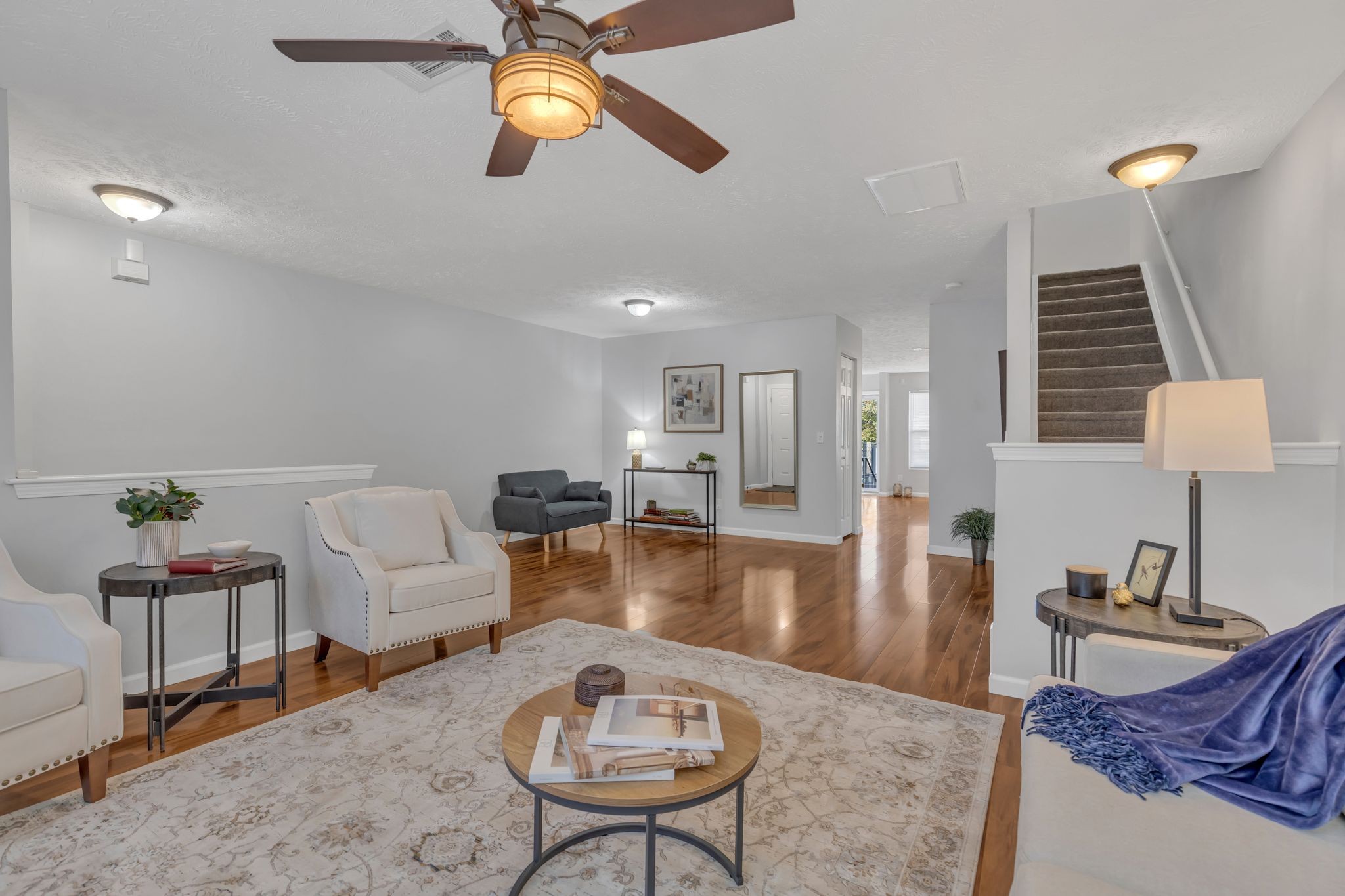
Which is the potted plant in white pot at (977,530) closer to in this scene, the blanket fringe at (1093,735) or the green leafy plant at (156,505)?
the blanket fringe at (1093,735)

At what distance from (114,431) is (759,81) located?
4.55 metres

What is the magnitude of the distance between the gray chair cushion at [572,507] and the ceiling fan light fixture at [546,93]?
499cm

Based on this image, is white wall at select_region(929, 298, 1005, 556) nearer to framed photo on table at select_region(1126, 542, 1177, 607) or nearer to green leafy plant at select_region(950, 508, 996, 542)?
green leafy plant at select_region(950, 508, 996, 542)

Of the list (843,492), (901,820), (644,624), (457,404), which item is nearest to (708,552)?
(843,492)

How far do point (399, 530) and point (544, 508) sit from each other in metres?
2.99

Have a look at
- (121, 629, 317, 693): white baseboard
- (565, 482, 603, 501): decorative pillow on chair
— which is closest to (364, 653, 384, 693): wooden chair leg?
(121, 629, 317, 693): white baseboard

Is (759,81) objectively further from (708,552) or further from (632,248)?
(708,552)

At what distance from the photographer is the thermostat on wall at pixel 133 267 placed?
3.92 m

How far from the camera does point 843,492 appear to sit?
7113 millimetres

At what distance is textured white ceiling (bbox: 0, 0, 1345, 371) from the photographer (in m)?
2.00

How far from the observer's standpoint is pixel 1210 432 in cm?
200

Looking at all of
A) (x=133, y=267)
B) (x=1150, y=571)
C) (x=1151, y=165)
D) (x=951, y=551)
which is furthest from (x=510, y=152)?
(x=951, y=551)

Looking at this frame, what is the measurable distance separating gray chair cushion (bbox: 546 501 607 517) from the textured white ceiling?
2799 millimetres

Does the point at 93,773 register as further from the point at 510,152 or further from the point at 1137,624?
the point at 1137,624
